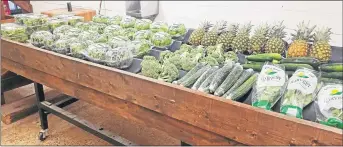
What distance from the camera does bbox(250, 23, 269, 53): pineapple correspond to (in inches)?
64.4

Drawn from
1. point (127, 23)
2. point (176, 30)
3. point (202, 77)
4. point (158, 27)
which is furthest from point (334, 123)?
point (127, 23)

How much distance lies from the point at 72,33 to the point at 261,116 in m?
1.46

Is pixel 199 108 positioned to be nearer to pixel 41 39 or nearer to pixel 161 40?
pixel 161 40

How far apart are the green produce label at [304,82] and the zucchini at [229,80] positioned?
23 centimetres

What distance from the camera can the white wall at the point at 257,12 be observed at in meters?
2.79

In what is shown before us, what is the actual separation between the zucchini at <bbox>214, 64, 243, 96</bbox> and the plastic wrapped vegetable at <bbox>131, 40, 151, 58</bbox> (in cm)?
61

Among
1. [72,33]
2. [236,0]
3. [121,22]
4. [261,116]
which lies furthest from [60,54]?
[236,0]

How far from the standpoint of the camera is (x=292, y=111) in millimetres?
1062

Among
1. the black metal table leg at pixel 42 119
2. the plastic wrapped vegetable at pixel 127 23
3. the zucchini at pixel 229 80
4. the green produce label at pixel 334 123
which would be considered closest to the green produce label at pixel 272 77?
the zucchini at pixel 229 80

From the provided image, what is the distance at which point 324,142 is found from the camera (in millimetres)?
954

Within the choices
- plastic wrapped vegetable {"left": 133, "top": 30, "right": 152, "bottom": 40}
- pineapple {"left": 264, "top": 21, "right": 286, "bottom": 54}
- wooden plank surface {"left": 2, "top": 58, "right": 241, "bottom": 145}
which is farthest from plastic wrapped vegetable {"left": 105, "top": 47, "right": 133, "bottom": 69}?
pineapple {"left": 264, "top": 21, "right": 286, "bottom": 54}

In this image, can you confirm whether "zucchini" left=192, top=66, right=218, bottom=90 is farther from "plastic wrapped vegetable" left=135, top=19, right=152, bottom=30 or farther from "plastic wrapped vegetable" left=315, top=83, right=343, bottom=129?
"plastic wrapped vegetable" left=135, top=19, right=152, bottom=30

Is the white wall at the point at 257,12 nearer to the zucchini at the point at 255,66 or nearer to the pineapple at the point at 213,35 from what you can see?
the pineapple at the point at 213,35

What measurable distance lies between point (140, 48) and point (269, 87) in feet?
2.76
